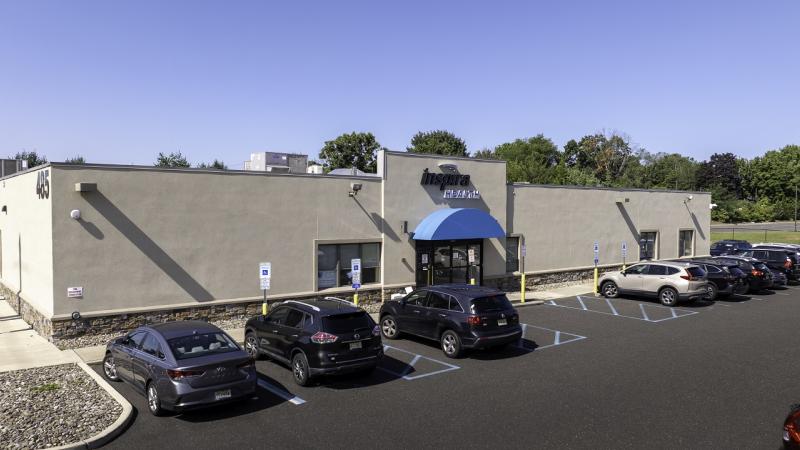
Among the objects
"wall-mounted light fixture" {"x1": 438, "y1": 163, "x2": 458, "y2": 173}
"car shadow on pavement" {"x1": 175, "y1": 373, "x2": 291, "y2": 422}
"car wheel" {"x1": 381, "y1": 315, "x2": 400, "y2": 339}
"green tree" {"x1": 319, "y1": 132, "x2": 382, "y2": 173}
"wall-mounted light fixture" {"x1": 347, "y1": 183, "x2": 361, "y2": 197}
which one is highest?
"green tree" {"x1": 319, "y1": 132, "x2": 382, "y2": 173}

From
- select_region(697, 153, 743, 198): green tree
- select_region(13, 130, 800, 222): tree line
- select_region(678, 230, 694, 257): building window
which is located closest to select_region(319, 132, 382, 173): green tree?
select_region(13, 130, 800, 222): tree line

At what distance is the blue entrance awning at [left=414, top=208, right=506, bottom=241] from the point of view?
2095cm

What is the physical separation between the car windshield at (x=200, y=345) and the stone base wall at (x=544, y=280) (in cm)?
1526

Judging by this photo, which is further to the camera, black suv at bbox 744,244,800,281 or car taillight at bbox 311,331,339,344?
black suv at bbox 744,244,800,281

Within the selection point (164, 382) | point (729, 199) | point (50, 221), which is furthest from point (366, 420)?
point (729, 199)

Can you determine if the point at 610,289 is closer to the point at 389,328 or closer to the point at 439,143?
the point at 389,328

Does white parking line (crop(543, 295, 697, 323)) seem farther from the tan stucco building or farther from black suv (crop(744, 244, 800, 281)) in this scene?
black suv (crop(744, 244, 800, 281))

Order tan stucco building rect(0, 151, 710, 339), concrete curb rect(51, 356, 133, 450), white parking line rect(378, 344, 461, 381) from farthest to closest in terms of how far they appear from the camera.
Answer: tan stucco building rect(0, 151, 710, 339), white parking line rect(378, 344, 461, 381), concrete curb rect(51, 356, 133, 450)

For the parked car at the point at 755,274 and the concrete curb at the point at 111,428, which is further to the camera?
the parked car at the point at 755,274

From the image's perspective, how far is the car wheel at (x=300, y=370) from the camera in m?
11.5

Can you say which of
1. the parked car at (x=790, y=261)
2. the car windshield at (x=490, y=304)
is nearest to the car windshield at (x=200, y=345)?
the car windshield at (x=490, y=304)

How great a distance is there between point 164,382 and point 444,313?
275 inches

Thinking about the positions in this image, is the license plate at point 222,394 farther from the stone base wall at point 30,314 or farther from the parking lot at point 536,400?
the stone base wall at point 30,314

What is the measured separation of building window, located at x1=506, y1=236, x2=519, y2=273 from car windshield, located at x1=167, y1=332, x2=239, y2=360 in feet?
55.0
